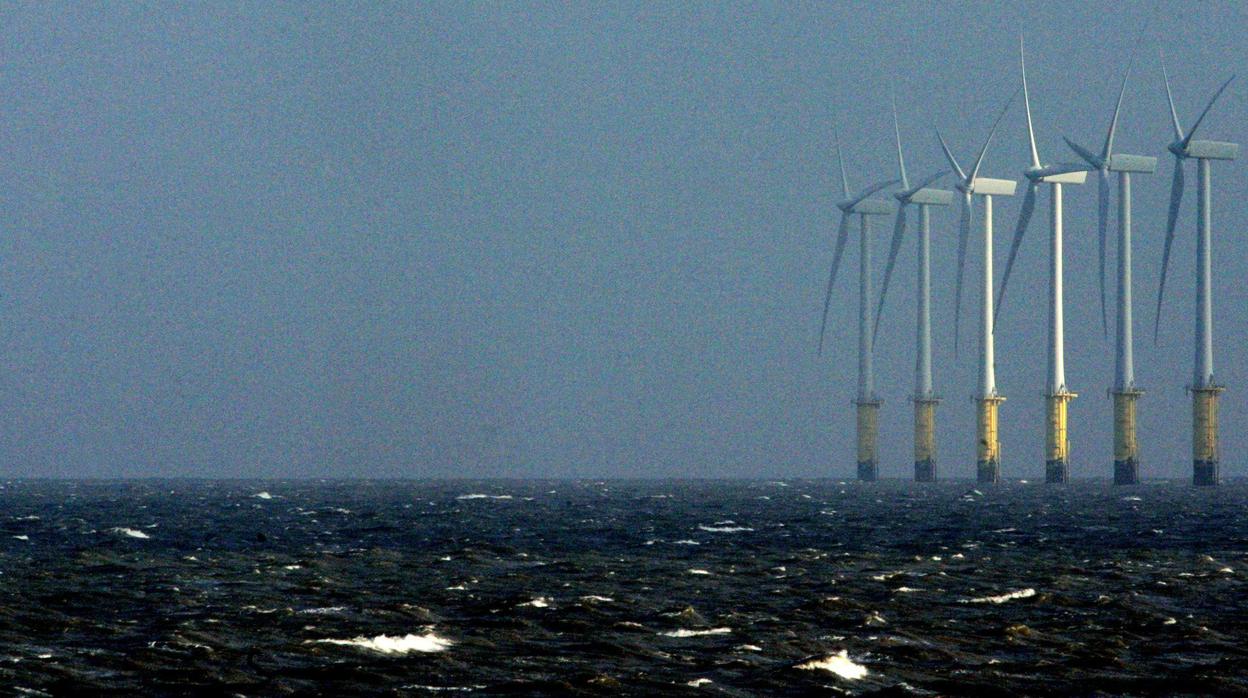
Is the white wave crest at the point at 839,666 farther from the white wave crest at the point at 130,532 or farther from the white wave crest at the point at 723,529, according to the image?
the white wave crest at the point at 723,529

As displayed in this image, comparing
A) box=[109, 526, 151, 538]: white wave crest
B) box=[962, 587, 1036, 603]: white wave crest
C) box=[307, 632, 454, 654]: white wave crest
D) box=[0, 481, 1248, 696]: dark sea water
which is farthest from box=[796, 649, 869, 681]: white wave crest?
box=[109, 526, 151, 538]: white wave crest

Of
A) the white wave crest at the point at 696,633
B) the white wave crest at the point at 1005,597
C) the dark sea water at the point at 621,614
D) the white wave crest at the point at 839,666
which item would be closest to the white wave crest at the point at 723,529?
the dark sea water at the point at 621,614

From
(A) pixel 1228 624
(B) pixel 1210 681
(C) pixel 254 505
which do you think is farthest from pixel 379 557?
(C) pixel 254 505

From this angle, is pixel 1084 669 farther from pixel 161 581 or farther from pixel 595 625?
pixel 161 581

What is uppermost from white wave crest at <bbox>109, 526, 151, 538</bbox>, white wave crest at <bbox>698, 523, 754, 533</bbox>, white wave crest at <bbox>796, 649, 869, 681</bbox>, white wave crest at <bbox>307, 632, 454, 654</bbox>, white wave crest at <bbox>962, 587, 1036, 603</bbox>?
white wave crest at <bbox>698, 523, 754, 533</bbox>

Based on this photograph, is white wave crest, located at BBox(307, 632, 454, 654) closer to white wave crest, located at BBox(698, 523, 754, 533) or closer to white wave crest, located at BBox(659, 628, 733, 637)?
white wave crest, located at BBox(659, 628, 733, 637)

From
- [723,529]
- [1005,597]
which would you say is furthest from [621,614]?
[723,529]

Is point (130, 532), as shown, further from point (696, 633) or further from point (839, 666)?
point (839, 666)
